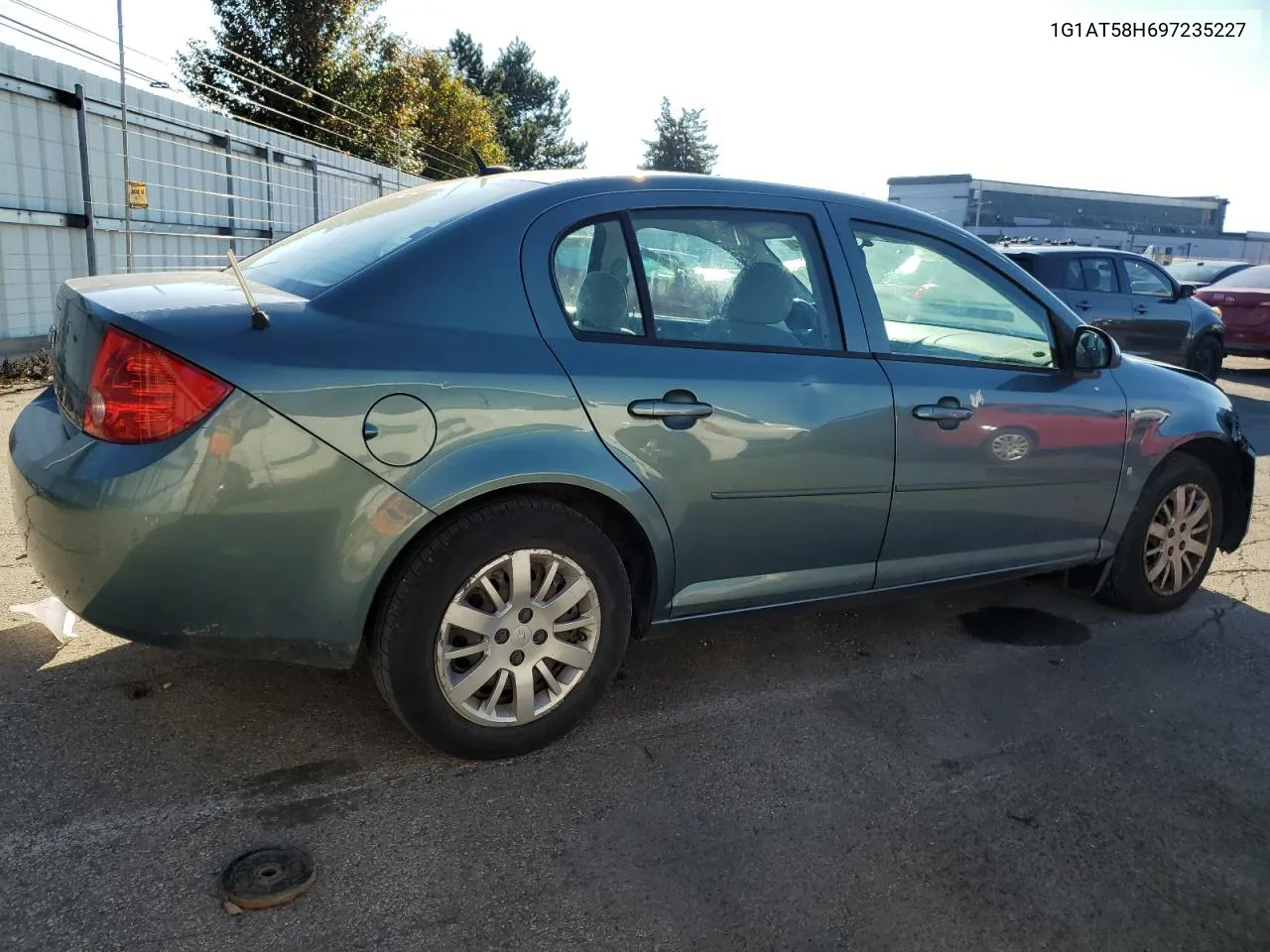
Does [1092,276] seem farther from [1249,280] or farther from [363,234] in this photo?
[363,234]

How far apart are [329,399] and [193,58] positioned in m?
23.9

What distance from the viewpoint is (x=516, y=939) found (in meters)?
2.21

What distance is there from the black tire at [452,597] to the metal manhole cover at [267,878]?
1.58 feet

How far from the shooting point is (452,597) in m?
2.70

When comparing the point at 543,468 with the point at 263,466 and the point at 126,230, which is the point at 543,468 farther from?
the point at 126,230

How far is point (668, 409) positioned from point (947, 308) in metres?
1.44

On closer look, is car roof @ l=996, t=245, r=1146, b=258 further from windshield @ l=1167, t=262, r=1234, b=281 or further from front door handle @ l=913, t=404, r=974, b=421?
windshield @ l=1167, t=262, r=1234, b=281

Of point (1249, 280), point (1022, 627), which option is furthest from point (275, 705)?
point (1249, 280)

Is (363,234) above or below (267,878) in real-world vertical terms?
above

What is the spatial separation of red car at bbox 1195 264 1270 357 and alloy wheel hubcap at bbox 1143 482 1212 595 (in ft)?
34.1

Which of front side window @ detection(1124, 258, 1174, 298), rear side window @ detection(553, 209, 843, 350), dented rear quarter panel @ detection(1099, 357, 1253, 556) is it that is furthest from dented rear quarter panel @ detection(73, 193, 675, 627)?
front side window @ detection(1124, 258, 1174, 298)

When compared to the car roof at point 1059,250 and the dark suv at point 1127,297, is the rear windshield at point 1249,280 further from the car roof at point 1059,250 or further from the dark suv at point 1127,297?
the car roof at point 1059,250

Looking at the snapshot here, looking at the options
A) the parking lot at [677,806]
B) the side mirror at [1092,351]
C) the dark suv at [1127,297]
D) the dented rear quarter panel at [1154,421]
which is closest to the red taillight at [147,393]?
the parking lot at [677,806]

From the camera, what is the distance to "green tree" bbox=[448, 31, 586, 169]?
62312 millimetres
